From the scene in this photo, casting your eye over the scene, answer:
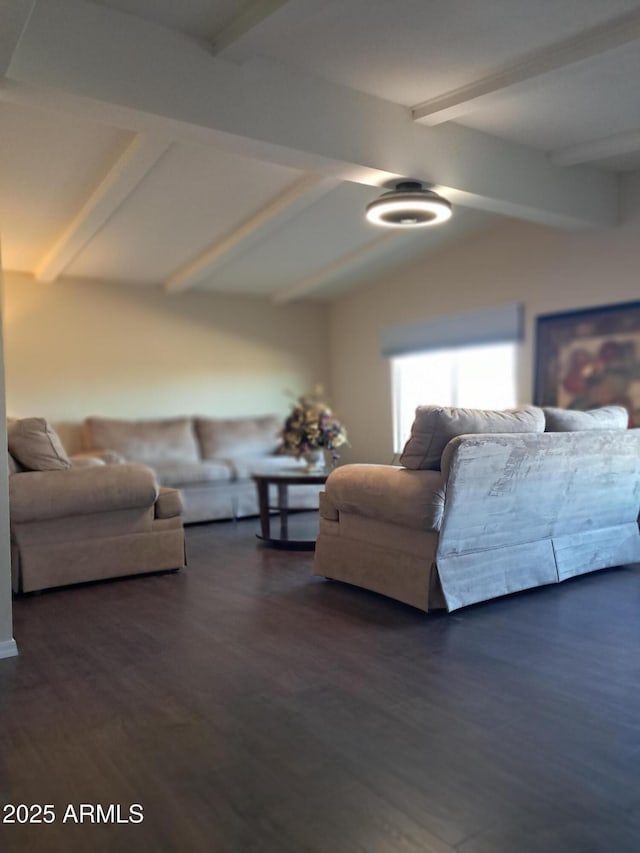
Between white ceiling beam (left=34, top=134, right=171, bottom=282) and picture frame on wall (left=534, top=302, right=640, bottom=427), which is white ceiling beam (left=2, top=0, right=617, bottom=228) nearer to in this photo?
white ceiling beam (left=34, top=134, right=171, bottom=282)

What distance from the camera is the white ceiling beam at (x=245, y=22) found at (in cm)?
290

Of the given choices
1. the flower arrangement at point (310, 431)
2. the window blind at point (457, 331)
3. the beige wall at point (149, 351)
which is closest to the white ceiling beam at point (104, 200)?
the beige wall at point (149, 351)

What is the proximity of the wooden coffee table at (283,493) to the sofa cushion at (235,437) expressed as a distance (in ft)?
5.75

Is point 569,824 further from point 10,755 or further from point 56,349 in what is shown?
point 56,349

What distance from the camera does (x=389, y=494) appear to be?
11.1 feet

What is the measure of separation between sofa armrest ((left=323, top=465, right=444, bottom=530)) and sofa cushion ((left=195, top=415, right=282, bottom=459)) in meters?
3.03

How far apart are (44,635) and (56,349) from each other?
154 inches

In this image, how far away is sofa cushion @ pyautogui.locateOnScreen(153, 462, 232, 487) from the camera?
5877 mm

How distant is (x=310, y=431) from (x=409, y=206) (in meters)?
1.70

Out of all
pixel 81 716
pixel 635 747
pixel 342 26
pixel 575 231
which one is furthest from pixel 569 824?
pixel 575 231

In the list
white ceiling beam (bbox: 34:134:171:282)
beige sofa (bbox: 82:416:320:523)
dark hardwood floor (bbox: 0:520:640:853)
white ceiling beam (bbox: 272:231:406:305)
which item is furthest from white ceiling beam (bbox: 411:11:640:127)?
beige sofa (bbox: 82:416:320:523)

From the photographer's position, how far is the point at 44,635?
10.2 ft

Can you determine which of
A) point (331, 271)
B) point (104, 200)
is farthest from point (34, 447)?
point (331, 271)

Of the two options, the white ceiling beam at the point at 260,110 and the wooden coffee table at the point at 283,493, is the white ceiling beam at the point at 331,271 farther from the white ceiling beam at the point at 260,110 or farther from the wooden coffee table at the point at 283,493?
the wooden coffee table at the point at 283,493
